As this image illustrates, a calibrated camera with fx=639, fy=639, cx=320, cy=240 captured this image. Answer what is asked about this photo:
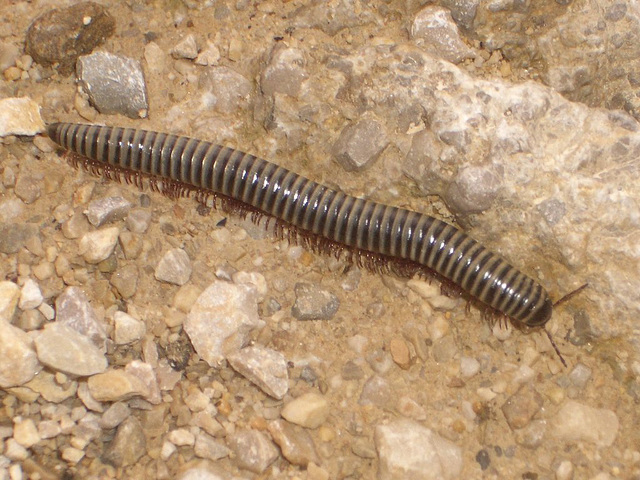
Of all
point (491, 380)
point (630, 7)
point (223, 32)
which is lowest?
point (491, 380)

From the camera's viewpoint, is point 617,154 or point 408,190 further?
point 408,190

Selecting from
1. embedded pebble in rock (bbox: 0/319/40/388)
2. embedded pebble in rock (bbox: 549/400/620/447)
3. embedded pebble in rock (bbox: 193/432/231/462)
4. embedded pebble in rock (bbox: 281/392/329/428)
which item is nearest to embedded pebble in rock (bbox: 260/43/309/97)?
embedded pebble in rock (bbox: 281/392/329/428)

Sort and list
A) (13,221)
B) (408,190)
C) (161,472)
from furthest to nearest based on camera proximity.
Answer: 1. (408,190)
2. (13,221)
3. (161,472)

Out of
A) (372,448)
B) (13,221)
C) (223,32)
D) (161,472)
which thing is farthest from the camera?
(223,32)

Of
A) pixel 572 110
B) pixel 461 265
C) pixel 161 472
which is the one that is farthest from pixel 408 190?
pixel 161 472

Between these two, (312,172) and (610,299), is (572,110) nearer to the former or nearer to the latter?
(610,299)

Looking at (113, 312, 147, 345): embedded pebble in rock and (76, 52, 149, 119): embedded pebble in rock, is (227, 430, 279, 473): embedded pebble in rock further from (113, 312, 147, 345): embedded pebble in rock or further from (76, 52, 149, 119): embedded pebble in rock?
(76, 52, 149, 119): embedded pebble in rock

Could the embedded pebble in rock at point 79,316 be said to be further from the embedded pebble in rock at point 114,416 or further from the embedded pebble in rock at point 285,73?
the embedded pebble in rock at point 285,73
